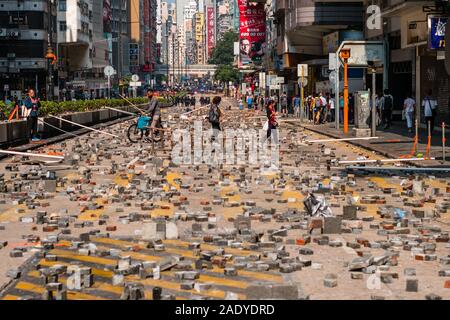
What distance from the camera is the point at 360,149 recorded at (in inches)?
1268

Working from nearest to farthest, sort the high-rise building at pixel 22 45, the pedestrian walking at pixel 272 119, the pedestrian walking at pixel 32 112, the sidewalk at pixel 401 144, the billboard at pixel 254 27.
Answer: the sidewalk at pixel 401 144, the pedestrian walking at pixel 272 119, the pedestrian walking at pixel 32 112, the high-rise building at pixel 22 45, the billboard at pixel 254 27

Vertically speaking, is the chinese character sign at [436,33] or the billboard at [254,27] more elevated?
the billboard at [254,27]

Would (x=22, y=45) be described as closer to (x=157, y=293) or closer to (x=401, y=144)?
(x=401, y=144)

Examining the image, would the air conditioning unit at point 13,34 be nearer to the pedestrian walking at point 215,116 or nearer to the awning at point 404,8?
the awning at point 404,8

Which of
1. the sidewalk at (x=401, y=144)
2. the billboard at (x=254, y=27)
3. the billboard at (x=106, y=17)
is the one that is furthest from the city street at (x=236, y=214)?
the billboard at (x=106, y=17)

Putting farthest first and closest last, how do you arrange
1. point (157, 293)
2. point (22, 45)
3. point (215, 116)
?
1. point (22, 45)
2. point (215, 116)
3. point (157, 293)

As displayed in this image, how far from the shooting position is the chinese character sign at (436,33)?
3431 cm

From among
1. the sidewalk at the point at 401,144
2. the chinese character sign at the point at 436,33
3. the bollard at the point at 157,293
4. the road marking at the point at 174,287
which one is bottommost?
the road marking at the point at 174,287

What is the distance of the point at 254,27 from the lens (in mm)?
136500

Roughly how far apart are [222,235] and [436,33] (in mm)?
23883

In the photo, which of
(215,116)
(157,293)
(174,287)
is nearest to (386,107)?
(215,116)

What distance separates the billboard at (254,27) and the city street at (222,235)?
112m

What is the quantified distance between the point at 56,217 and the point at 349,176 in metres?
8.20
